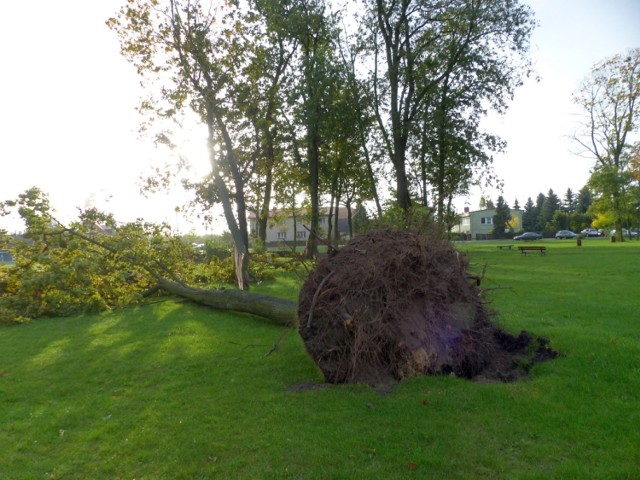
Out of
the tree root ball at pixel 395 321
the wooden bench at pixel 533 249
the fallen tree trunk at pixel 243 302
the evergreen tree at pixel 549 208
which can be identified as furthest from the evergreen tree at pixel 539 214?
the tree root ball at pixel 395 321

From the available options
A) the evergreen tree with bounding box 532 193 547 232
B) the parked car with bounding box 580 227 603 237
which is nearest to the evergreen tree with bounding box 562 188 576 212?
the evergreen tree with bounding box 532 193 547 232

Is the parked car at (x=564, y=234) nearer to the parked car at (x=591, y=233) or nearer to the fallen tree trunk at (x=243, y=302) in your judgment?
the parked car at (x=591, y=233)

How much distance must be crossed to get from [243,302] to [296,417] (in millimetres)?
5731

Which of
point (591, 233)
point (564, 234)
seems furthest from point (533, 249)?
A: point (591, 233)

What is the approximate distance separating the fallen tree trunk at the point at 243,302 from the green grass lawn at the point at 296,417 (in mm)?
1276

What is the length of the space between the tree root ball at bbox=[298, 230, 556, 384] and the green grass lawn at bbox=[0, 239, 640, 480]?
31cm

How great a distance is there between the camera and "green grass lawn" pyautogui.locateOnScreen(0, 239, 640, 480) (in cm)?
364

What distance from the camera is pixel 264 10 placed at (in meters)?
20.4

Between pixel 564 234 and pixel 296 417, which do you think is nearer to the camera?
pixel 296 417

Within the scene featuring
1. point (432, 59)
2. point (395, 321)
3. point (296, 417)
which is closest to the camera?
point (296, 417)

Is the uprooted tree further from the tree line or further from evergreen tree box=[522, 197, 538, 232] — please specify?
evergreen tree box=[522, 197, 538, 232]

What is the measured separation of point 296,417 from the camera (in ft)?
15.1

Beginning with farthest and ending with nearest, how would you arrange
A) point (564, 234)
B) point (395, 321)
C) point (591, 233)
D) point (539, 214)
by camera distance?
point (539, 214) < point (591, 233) < point (564, 234) < point (395, 321)

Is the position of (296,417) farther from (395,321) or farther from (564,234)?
(564,234)
